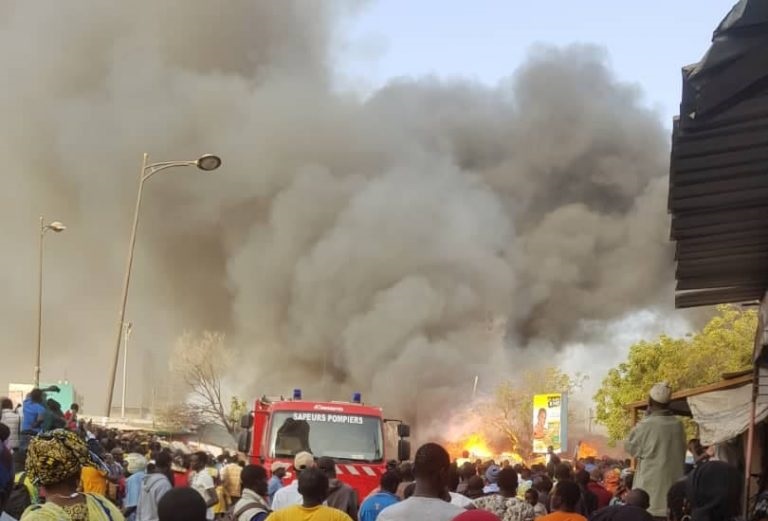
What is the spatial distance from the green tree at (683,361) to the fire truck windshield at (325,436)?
17151 mm

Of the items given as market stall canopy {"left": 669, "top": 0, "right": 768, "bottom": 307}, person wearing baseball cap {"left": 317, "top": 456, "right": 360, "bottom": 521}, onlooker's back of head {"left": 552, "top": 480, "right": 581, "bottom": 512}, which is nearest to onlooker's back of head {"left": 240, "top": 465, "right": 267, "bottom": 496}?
person wearing baseball cap {"left": 317, "top": 456, "right": 360, "bottom": 521}

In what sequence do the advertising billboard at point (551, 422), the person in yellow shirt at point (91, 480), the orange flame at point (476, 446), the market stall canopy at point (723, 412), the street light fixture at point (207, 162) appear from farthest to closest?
1. the orange flame at point (476, 446)
2. the advertising billboard at point (551, 422)
3. the street light fixture at point (207, 162)
4. the market stall canopy at point (723, 412)
5. the person in yellow shirt at point (91, 480)

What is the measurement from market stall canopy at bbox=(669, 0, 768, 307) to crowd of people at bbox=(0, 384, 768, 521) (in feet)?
3.34

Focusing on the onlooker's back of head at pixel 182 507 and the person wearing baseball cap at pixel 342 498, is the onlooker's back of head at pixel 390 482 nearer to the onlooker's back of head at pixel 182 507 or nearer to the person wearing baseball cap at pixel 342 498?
the person wearing baseball cap at pixel 342 498

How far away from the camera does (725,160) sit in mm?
4664

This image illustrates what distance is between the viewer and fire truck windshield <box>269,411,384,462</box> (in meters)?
12.1

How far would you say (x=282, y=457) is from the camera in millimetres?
11961

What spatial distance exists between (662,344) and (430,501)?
30.0 m

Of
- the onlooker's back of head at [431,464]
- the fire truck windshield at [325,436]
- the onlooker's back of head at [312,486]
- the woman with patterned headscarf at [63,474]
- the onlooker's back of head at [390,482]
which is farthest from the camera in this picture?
the fire truck windshield at [325,436]

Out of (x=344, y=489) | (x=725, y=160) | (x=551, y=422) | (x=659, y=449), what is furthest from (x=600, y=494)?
(x=551, y=422)

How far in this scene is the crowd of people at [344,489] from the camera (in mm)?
3145

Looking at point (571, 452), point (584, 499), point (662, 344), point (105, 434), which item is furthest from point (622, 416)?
point (584, 499)

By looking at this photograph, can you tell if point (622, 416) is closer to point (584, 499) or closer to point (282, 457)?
point (282, 457)

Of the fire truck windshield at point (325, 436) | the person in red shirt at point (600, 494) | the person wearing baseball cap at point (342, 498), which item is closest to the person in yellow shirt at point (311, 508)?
the person wearing baseball cap at point (342, 498)
